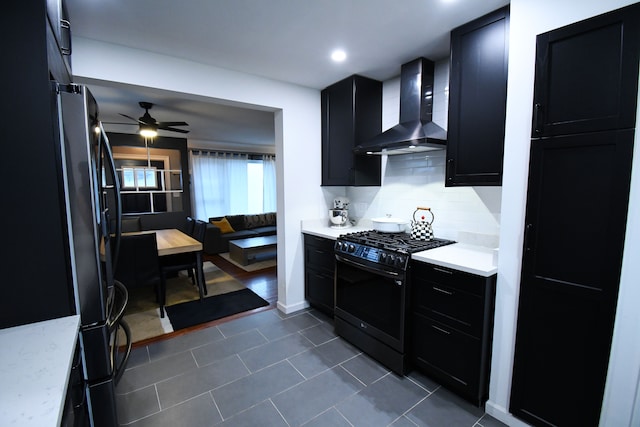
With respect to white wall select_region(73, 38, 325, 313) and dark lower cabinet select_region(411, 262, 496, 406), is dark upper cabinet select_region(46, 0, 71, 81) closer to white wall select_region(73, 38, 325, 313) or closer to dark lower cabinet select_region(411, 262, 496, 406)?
white wall select_region(73, 38, 325, 313)

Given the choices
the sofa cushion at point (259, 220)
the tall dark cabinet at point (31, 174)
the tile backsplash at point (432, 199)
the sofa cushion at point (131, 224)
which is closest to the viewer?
the tall dark cabinet at point (31, 174)

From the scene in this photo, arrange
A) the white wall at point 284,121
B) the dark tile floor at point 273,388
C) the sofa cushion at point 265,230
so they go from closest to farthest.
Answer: the dark tile floor at point 273,388 < the white wall at point 284,121 < the sofa cushion at point 265,230

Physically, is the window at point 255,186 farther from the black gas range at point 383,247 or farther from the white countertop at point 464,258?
the white countertop at point 464,258

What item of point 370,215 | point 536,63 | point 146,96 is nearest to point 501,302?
point 536,63

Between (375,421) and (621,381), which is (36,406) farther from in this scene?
(621,381)

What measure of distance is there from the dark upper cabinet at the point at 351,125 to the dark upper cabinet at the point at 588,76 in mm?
1643

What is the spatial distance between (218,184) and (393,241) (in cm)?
540

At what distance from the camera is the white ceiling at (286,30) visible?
5.65 ft

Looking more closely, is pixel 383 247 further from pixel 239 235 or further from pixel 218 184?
pixel 218 184

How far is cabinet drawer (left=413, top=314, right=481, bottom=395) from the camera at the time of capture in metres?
1.79

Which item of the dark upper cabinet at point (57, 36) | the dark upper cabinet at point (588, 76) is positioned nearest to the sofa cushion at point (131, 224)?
the dark upper cabinet at point (57, 36)

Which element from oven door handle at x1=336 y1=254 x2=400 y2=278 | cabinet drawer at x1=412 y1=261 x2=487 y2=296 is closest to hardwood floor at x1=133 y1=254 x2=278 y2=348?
oven door handle at x1=336 y1=254 x2=400 y2=278

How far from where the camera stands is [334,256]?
2867mm

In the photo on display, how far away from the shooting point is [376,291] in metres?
2.30
